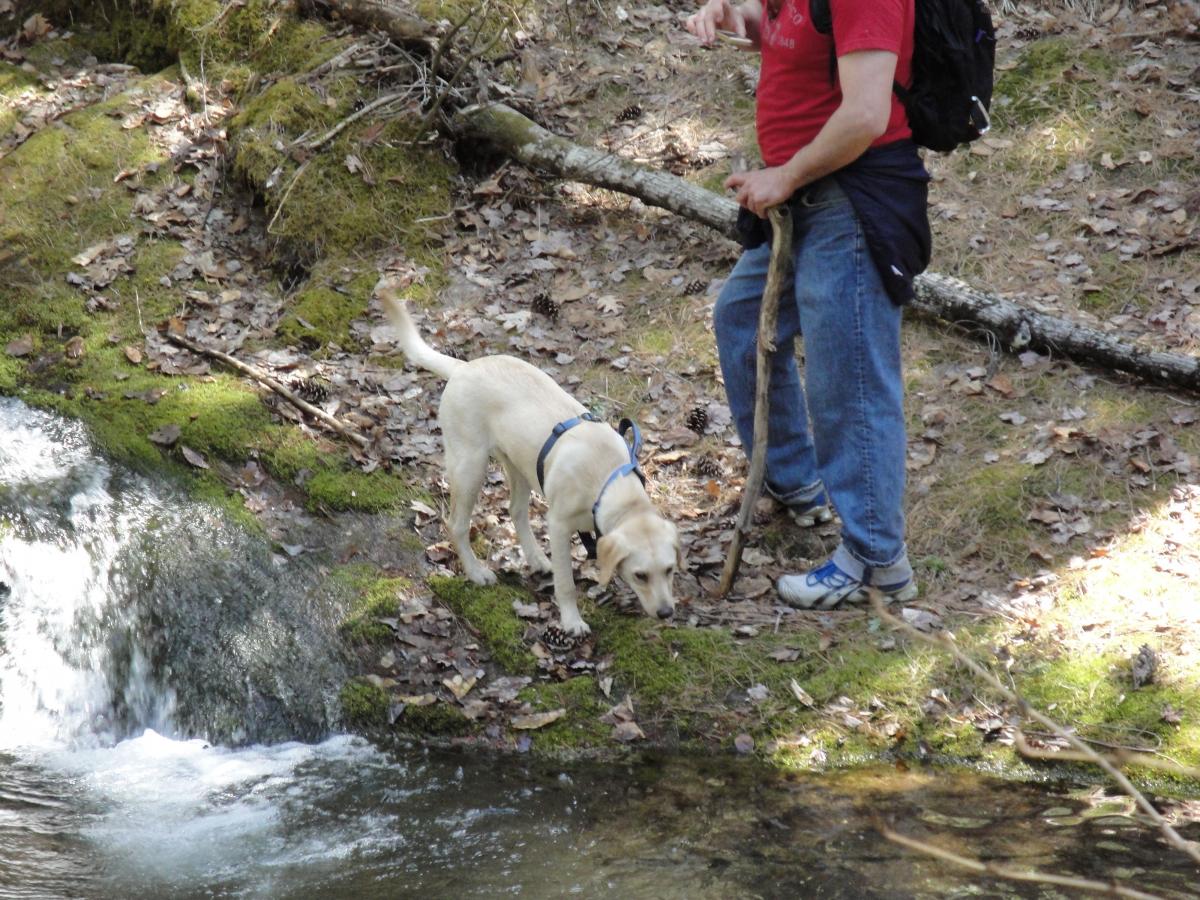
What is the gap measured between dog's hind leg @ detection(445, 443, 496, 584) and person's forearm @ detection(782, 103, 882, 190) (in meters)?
2.13

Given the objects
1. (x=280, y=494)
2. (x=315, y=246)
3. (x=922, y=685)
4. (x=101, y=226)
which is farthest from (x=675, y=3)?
(x=922, y=685)

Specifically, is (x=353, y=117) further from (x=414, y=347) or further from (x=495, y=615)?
(x=495, y=615)

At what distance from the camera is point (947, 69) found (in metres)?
4.31

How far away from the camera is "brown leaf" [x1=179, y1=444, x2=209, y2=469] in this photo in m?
6.17

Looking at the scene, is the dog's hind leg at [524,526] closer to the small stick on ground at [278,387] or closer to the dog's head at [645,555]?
the dog's head at [645,555]

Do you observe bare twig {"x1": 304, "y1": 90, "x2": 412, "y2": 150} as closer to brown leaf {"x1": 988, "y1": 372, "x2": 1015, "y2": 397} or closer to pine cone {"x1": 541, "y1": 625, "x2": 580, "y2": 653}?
pine cone {"x1": 541, "y1": 625, "x2": 580, "y2": 653}

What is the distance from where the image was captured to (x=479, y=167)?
880 centimetres

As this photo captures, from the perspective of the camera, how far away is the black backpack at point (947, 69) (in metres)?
4.18

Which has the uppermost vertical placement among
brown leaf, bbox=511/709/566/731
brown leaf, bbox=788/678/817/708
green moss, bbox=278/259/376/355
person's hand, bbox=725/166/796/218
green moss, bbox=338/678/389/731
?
person's hand, bbox=725/166/796/218

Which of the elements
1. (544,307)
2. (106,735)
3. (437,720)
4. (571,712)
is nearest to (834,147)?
(571,712)

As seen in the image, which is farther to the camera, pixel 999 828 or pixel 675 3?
pixel 675 3

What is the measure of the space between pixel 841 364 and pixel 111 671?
12.6 ft

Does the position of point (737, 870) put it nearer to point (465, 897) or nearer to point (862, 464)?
point (465, 897)

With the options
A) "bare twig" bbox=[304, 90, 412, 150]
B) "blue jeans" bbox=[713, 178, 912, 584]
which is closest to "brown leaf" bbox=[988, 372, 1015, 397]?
"blue jeans" bbox=[713, 178, 912, 584]
